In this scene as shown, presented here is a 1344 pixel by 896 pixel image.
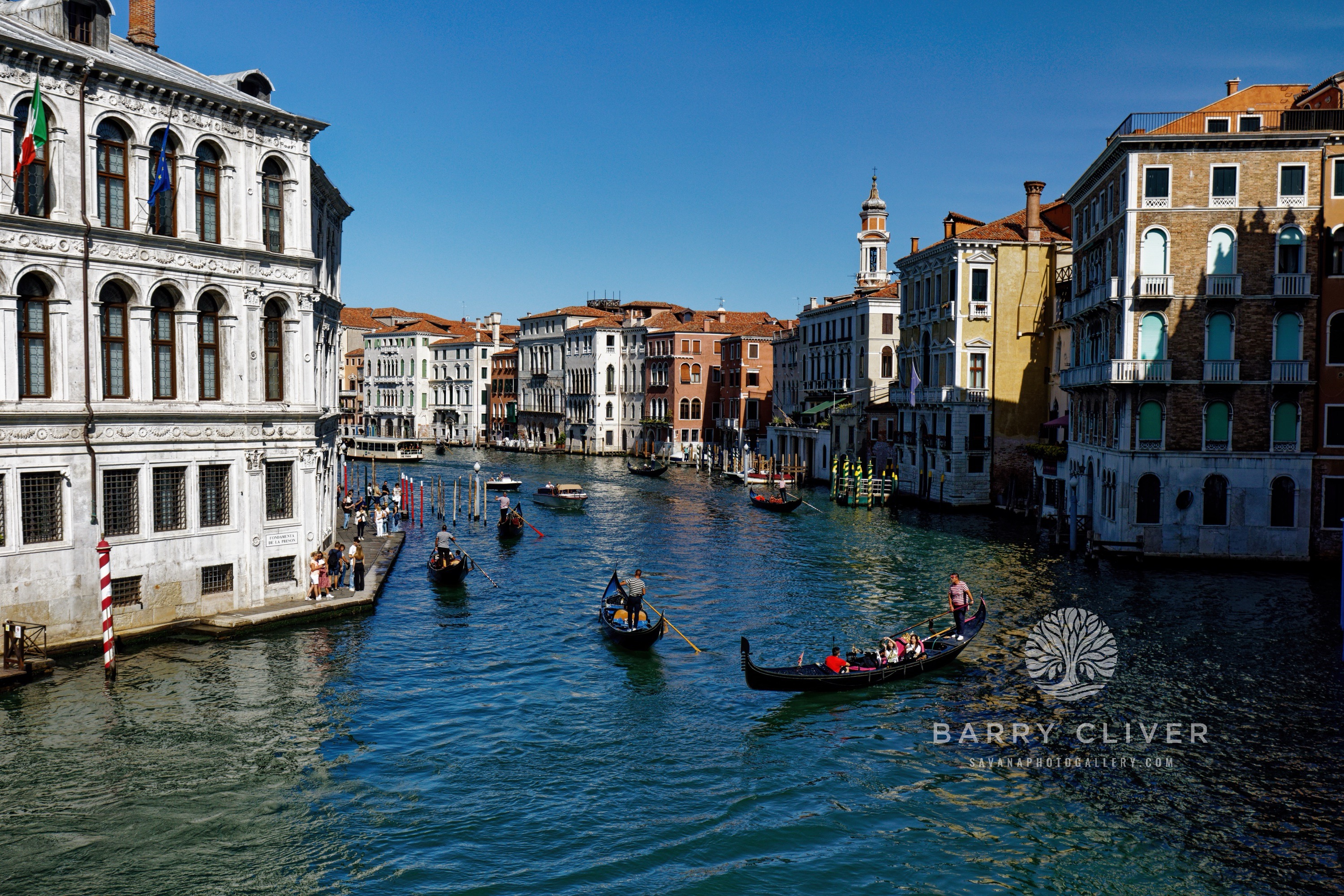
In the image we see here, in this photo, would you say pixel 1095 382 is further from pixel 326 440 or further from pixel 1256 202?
pixel 326 440

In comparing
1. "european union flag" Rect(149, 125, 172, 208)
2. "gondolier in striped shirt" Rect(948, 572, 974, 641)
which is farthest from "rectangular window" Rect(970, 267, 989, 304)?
"european union flag" Rect(149, 125, 172, 208)

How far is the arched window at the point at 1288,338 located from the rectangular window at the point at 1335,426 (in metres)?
1.74

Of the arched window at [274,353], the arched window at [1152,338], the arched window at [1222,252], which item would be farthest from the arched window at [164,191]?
the arched window at [1222,252]

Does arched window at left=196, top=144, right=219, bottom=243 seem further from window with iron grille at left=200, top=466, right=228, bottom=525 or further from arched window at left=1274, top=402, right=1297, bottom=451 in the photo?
arched window at left=1274, top=402, right=1297, bottom=451

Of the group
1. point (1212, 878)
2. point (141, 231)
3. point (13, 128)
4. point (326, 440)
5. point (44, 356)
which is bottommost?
point (1212, 878)

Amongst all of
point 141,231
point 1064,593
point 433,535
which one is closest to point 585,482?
point 433,535

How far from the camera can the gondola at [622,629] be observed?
73.5ft

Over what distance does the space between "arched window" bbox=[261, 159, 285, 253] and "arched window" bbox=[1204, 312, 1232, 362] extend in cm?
2585

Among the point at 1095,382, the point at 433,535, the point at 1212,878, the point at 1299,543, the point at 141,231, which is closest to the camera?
the point at 1212,878

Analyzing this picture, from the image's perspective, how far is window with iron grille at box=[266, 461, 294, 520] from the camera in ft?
74.1

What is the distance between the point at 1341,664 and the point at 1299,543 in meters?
11.5

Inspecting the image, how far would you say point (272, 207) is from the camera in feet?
74.1

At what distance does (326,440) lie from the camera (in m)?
29.5

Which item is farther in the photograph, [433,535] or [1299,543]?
[433,535]
